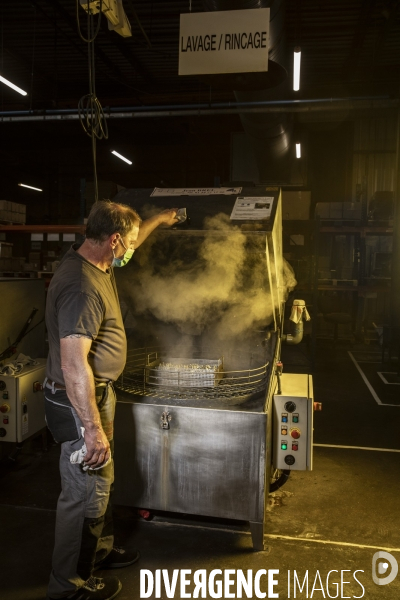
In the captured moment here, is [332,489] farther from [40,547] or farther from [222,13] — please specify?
[222,13]

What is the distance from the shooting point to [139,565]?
2447mm

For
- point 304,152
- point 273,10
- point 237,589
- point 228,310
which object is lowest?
point 237,589

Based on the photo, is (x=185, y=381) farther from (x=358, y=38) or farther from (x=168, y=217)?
(x=358, y=38)

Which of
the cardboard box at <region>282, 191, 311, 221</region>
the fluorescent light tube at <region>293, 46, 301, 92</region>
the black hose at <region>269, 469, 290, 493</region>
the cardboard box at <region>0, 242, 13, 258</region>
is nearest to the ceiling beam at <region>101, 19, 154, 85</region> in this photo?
the fluorescent light tube at <region>293, 46, 301, 92</region>

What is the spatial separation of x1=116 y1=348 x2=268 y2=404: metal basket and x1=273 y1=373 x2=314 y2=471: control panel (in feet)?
0.80

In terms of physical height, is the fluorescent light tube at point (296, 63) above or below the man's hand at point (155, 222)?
above

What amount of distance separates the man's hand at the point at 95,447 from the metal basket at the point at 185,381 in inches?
25.2

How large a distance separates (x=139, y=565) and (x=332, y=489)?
1.58 meters

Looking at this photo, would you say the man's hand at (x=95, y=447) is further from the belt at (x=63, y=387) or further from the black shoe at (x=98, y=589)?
the black shoe at (x=98, y=589)

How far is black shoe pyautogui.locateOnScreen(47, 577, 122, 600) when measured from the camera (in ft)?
7.00

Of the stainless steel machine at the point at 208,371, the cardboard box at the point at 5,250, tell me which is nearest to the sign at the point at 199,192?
the stainless steel machine at the point at 208,371

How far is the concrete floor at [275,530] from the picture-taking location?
2.37 metres

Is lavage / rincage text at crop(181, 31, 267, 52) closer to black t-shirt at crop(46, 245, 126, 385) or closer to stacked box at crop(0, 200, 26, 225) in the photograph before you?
black t-shirt at crop(46, 245, 126, 385)

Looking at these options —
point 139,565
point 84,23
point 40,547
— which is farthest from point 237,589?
point 84,23
